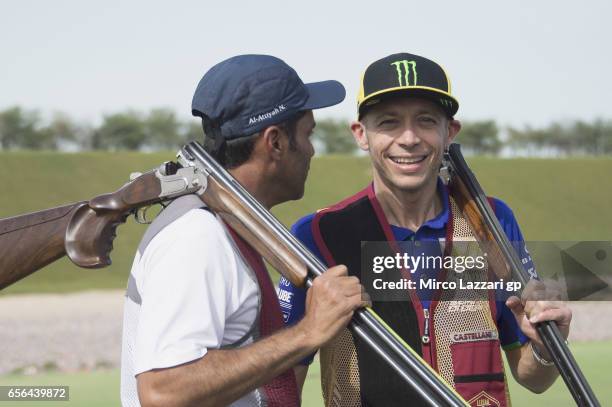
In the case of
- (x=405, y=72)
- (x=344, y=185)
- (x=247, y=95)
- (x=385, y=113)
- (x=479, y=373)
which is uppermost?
(x=344, y=185)

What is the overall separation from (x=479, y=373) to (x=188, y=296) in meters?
1.38

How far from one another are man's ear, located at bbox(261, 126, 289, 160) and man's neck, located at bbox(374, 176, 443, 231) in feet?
2.17

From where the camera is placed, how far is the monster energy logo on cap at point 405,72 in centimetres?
371

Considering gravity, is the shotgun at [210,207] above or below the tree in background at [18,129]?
below

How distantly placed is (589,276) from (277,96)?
2061mm

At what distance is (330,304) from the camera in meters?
2.98

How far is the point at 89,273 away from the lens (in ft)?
100

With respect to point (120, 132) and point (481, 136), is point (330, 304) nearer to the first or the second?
point (120, 132)

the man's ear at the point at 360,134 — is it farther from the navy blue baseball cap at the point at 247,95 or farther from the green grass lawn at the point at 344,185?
the green grass lawn at the point at 344,185

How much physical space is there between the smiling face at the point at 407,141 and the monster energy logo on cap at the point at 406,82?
0.15 feet

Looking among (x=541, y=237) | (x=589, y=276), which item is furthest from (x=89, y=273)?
(x=589, y=276)

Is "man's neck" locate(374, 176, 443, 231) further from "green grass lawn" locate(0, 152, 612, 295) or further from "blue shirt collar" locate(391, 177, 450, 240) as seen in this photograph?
"green grass lawn" locate(0, 152, 612, 295)

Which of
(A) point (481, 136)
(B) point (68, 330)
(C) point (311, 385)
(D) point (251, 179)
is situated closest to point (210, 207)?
(D) point (251, 179)

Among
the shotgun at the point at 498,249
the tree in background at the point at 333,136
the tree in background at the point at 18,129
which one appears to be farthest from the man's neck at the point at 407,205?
the tree in background at the point at 333,136
